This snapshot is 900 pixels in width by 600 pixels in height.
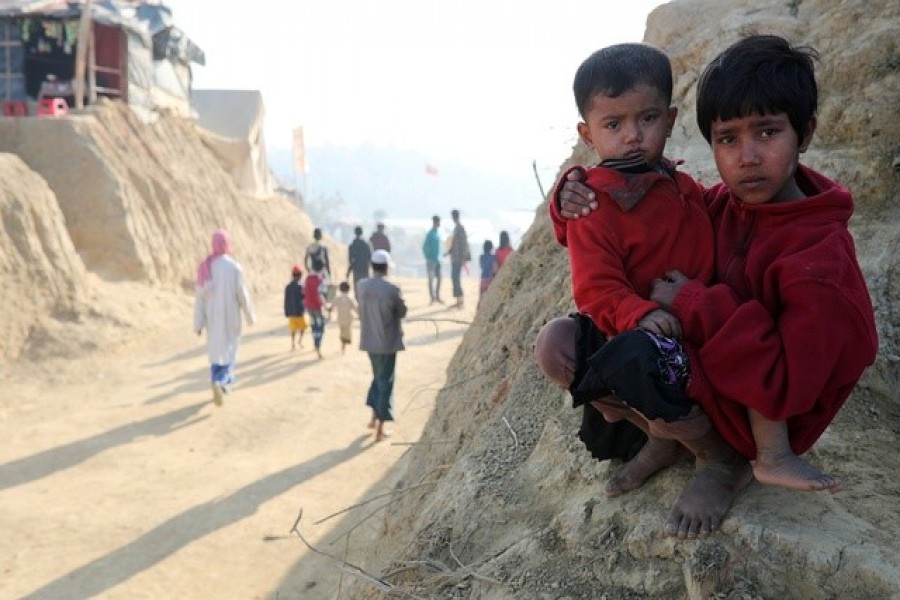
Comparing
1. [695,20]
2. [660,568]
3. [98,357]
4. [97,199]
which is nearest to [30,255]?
[98,357]

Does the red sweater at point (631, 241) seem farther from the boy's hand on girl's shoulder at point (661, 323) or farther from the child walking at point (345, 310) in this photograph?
the child walking at point (345, 310)

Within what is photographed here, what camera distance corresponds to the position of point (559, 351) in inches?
78.0

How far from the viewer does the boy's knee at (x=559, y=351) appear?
77.5 inches

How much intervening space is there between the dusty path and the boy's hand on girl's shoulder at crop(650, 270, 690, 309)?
3.16 metres

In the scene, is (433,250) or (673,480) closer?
(673,480)

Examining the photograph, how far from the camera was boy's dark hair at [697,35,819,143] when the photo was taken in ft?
5.77

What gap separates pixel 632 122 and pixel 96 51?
17551mm

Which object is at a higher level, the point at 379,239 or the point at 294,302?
the point at 379,239

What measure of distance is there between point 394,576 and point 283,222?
19.2m

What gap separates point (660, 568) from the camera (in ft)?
6.17

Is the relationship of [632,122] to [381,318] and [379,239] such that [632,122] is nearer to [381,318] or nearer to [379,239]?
[381,318]

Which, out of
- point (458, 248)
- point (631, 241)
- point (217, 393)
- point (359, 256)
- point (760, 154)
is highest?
point (760, 154)

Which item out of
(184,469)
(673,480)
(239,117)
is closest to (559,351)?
(673,480)

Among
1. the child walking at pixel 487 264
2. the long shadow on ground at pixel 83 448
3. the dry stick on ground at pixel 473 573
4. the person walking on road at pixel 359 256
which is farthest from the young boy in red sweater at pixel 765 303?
the person walking on road at pixel 359 256
